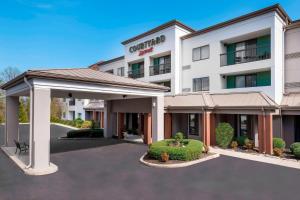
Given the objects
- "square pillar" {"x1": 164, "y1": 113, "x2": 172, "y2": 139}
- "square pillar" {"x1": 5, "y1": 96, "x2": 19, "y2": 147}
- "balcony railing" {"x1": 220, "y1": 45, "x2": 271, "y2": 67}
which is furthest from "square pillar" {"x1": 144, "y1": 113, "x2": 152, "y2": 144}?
"square pillar" {"x1": 5, "y1": 96, "x2": 19, "y2": 147}

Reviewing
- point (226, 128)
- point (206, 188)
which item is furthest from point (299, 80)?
point (206, 188)

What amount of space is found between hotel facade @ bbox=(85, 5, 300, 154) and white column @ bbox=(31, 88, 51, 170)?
39.5ft

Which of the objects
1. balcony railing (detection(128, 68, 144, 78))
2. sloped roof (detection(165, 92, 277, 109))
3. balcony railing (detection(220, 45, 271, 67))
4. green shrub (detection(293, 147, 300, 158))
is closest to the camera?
green shrub (detection(293, 147, 300, 158))

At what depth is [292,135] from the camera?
18.2 m

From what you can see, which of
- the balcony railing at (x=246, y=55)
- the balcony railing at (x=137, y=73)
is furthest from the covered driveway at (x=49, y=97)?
the balcony railing at (x=246, y=55)

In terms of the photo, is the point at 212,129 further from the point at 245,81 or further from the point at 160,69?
the point at 160,69

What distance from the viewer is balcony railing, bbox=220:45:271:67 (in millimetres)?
19136

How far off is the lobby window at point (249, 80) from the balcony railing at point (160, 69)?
6791 millimetres

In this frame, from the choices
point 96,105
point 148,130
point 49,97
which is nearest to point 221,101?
point 148,130

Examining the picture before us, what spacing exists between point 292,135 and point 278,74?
5.15 m

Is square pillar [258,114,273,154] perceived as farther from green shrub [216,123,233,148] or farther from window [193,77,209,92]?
window [193,77,209,92]

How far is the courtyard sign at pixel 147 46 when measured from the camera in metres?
25.4

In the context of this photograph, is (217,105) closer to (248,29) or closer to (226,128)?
(226,128)

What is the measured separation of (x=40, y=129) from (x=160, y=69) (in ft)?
56.1
